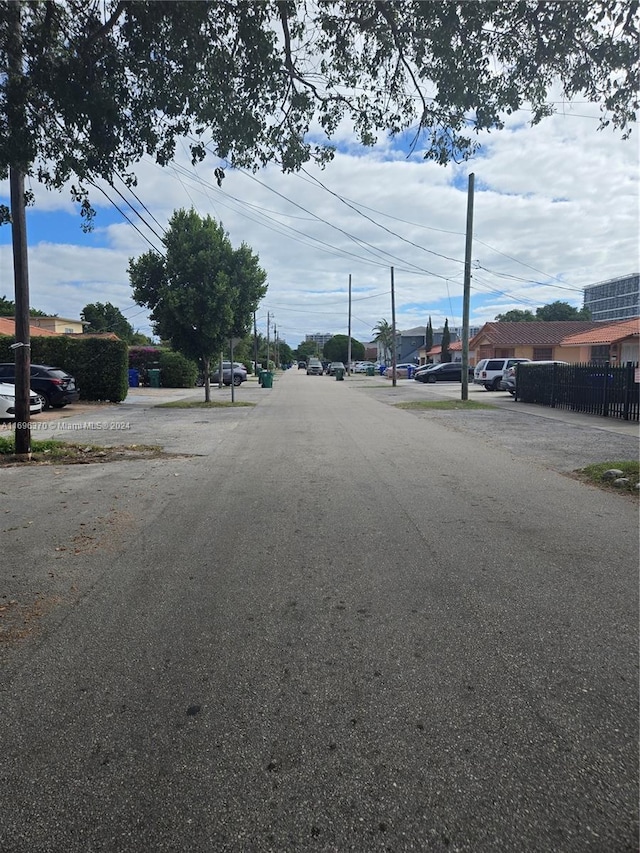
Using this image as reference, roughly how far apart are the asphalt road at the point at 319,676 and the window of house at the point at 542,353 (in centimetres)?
4598

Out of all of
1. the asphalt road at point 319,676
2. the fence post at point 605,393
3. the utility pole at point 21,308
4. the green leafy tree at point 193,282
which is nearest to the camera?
the asphalt road at point 319,676

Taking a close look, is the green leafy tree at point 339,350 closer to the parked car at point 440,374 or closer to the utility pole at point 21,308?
the parked car at point 440,374

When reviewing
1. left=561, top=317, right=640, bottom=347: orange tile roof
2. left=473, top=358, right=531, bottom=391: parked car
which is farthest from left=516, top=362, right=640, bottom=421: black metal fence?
left=561, top=317, right=640, bottom=347: orange tile roof

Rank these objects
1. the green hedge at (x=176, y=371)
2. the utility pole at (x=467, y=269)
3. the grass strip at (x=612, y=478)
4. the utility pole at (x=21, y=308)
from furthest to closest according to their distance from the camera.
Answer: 1. the green hedge at (x=176, y=371)
2. the utility pole at (x=467, y=269)
3. the utility pole at (x=21, y=308)
4. the grass strip at (x=612, y=478)

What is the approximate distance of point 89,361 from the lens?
24188mm

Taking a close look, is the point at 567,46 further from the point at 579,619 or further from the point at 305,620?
the point at 305,620

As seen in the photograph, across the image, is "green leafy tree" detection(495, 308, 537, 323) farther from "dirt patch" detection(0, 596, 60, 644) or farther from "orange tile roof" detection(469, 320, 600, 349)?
"dirt patch" detection(0, 596, 60, 644)

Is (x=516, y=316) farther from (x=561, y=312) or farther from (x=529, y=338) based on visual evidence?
(x=529, y=338)

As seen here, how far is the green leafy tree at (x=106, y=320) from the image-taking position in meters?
92.4

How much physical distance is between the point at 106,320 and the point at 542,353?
228 feet

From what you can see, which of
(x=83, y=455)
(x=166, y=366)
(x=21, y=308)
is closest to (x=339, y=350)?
(x=166, y=366)

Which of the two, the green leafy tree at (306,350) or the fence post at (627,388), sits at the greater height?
the green leafy tree at (306,350)

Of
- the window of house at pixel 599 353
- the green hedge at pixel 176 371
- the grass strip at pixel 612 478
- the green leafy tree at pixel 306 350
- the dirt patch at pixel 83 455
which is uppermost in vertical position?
the green leafy tree at pixel 306 350

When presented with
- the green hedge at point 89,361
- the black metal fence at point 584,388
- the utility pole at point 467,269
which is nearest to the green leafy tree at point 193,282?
the green hedge at point 89,361
